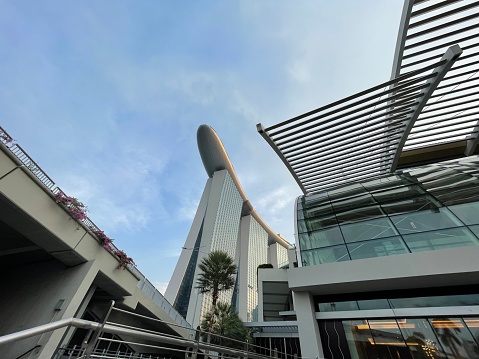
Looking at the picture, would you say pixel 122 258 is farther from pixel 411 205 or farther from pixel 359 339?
pixel 411 205

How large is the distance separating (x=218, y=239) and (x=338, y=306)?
33.3 m

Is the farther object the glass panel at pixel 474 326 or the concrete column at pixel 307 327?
the concrete column at pixel 307 327

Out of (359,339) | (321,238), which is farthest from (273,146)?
(359,339)

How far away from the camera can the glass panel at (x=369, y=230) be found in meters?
7.46

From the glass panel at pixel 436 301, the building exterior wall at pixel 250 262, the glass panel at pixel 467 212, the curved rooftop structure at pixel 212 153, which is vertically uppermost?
the curved rooftop structure at pixel 212 153

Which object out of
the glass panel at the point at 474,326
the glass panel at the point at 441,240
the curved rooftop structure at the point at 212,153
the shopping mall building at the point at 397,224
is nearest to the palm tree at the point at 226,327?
the shopping mall building at the point at 397,224

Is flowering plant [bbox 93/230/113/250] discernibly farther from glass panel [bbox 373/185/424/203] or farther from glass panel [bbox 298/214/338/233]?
glass panel [bbox 373/185/424/203]

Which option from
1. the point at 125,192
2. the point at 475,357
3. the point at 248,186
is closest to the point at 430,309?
the point at 475,357

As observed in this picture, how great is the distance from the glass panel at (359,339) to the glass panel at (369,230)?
2.53 m

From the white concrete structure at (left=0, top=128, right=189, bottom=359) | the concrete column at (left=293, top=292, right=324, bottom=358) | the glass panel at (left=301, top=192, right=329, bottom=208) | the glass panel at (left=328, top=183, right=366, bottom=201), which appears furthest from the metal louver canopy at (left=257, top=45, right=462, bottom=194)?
the white concrete structure at (left=0, top=128, right=189, bottom=359)

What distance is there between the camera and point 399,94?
801 cm

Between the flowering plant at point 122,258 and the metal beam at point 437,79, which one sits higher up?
the metal beam at point 437,79

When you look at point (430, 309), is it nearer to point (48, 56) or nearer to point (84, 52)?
point (48, 56)

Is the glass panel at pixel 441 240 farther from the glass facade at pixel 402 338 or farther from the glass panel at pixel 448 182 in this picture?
the glass panel at pixel 448 182
